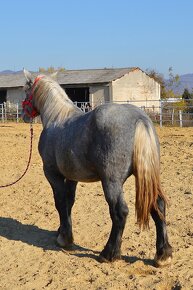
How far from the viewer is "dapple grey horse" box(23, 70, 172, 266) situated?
434cm

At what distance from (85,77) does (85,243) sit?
89.2ft

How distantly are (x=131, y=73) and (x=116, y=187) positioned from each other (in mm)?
28815

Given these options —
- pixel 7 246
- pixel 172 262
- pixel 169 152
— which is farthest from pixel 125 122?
pixel 169 152

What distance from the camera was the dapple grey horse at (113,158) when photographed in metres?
4.34

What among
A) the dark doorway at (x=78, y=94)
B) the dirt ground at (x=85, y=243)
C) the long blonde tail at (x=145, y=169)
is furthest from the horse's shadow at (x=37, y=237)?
the dark doorway at (x=78, y=94)

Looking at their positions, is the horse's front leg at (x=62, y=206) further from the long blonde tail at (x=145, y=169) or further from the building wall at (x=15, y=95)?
the building wall at (x=15, y=95)

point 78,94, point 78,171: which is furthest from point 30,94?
point 78,94

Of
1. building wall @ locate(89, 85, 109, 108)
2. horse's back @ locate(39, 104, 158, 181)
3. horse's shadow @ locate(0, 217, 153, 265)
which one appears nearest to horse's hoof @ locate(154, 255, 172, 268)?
horse's shadow @ locate(0, 217, 153, 265)

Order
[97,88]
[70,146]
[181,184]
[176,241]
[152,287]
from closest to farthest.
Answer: [152,287] < [70,146] < [176,241] < [181,184] < [97,88]

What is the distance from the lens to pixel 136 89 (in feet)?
109

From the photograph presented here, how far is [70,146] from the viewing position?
15.8 ft

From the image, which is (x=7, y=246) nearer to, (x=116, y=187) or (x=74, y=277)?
(x=74, y=277)

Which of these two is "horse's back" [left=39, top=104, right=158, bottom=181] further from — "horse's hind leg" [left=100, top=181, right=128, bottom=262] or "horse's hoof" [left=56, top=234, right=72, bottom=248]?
"horse's hoof" [left=56, top=234, right=72, bottom=248]

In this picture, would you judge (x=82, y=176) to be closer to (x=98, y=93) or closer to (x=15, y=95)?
(x=98, y=93)
